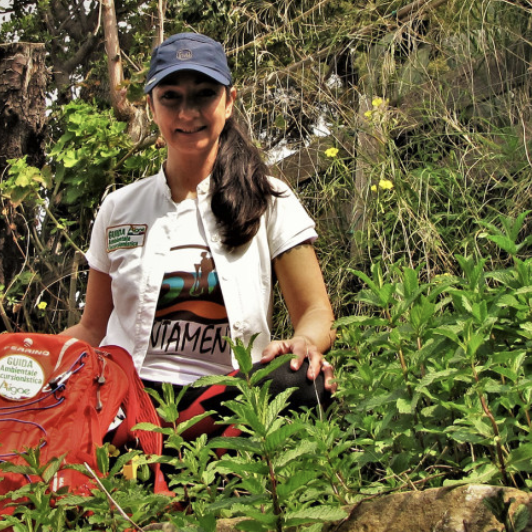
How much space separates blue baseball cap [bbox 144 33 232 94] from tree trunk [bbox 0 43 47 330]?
69.2 inches

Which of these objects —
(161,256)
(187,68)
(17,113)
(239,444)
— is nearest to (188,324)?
(161,256)

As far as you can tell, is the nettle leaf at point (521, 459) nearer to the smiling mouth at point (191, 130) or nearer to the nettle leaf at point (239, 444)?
the nettle leaf at point (239, 444)

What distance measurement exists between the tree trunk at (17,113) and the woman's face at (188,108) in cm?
177

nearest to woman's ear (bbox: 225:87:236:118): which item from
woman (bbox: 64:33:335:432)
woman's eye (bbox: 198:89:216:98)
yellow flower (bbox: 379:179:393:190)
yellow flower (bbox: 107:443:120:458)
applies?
woman (bbox: 64:33:335:432)

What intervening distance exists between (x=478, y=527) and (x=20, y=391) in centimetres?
136

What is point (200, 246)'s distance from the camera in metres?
2.50

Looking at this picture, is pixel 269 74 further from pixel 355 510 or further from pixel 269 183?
pixel 355 510

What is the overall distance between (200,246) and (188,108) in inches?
18.3

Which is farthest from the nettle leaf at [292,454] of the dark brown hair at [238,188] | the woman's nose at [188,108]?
the woman's nose at [188,108]

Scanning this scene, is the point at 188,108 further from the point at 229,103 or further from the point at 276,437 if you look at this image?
the point at 276,437

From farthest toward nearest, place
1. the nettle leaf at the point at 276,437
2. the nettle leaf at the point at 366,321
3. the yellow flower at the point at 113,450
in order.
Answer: the yellow flower at the point at 113,450 < the nettle leaf at the point at 366,321 < the nettle leaf at the point at 276,437

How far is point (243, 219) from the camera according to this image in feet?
8.00

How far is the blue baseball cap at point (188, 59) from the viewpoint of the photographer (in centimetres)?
243

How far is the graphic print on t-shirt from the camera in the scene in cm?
239
